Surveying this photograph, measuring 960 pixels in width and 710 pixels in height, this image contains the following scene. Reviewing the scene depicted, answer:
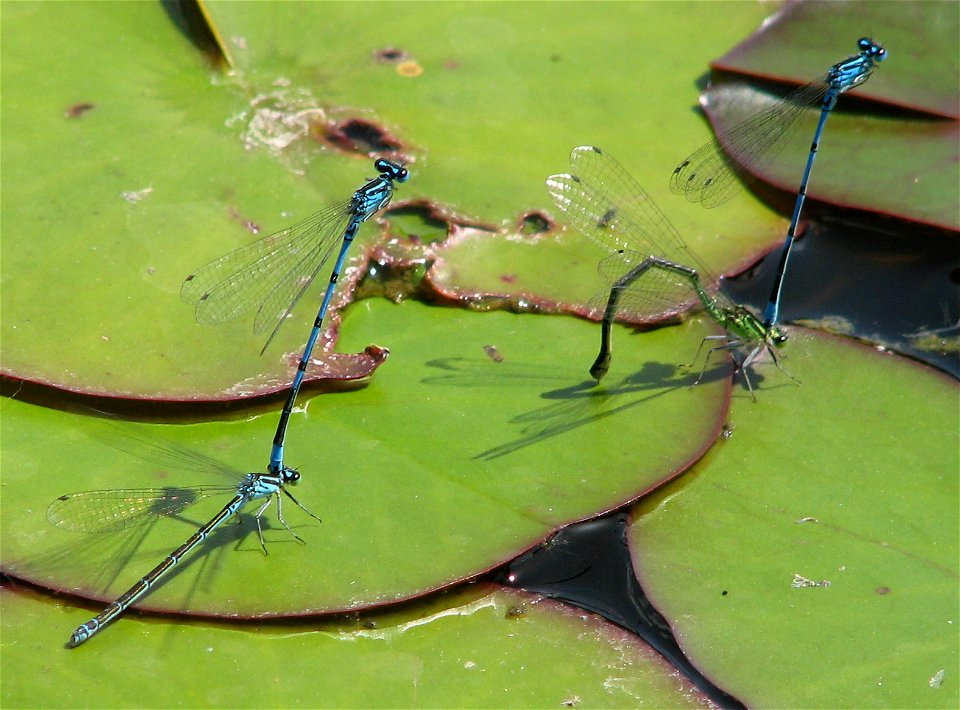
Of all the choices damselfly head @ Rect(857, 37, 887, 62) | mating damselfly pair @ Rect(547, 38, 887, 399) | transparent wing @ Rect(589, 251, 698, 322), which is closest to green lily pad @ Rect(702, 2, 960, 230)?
mating damselfly pair @ Rect(547, 38, 887, 399)

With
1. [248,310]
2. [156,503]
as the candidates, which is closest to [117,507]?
[156,503]

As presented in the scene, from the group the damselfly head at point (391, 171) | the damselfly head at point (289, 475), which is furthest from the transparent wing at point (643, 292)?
the damselfly head at point (289, 475)

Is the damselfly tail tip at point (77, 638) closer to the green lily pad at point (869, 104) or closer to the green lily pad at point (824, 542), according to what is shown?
the green lily pad at point (824, 542)

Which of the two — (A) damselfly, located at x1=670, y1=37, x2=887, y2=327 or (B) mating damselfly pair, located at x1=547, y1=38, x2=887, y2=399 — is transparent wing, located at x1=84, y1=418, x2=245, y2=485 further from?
(A) damselfly, located at x1=670, y1=37, x2=887, y2=327

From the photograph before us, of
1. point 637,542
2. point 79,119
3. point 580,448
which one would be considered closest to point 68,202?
point 79,119

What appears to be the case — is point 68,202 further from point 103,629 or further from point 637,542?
point 637,542

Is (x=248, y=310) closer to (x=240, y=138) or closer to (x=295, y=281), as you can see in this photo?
(x=295, y=281)

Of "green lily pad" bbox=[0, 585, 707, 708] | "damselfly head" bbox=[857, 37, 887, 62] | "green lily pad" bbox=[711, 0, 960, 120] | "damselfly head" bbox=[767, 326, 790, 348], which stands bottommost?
"green lily pad" bbox=[0, 585, 707, 708]
